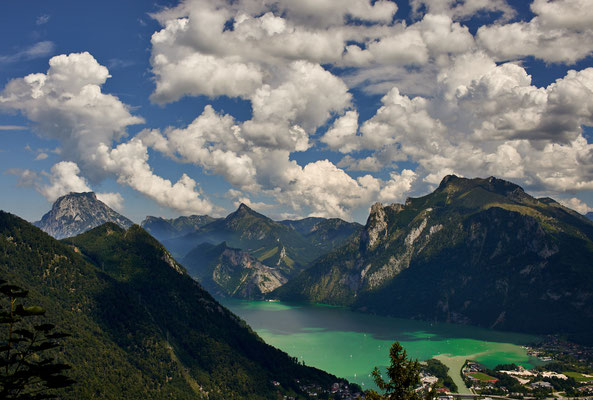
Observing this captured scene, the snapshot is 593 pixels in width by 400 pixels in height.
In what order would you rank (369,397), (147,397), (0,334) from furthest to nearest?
(147,397), (0,334), (369,397)

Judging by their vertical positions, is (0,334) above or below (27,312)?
below

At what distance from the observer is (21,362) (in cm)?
1739

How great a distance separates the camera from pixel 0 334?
547 ft

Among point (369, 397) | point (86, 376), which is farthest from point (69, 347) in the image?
point (369, 397)

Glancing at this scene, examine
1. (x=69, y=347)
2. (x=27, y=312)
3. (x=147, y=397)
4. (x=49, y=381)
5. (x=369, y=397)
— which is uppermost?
(x=27, y=312)

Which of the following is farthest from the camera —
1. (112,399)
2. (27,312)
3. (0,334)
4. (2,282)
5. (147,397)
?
(147,397)

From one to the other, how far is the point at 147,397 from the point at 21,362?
665ft

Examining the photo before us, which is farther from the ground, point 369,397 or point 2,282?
point 2,282

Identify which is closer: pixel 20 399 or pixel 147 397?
pixel 20 399

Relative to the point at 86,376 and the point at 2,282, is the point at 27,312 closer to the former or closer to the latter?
the point at 2,282

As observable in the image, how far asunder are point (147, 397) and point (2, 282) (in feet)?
663

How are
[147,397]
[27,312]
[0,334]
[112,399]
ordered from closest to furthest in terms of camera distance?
[27,312]
[0,334]
[112,399]
[147,397]

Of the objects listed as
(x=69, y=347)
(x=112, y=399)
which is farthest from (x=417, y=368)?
(x=69, y=347)

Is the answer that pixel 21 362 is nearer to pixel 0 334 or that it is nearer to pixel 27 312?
pixel 27 312
